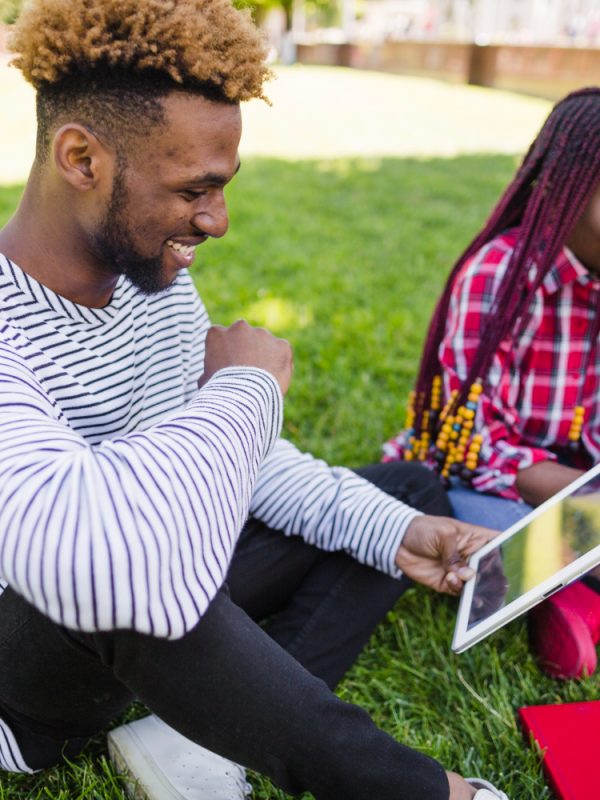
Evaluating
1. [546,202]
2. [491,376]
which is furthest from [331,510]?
[546,202]

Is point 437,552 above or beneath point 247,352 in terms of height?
beneath

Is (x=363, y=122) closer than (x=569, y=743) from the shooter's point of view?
No

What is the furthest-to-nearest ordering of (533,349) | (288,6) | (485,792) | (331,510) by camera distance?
(288,6) < (533,349) < (331,510) < (485,792)

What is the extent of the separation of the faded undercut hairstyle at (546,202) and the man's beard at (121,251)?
94 cm

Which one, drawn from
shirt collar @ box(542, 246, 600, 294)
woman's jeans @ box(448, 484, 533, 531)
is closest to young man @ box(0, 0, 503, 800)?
woman's jeans @ box(448, 484, 533, 531)

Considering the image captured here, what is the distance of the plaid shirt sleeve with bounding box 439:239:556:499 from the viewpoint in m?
2.20

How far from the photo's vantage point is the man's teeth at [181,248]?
5.16 feet

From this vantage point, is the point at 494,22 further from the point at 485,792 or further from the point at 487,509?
the point at 485,792

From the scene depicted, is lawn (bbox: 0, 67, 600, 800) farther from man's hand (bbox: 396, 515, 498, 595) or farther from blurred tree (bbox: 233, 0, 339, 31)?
blurred tree (bbox: 233, 0, 339, 31)

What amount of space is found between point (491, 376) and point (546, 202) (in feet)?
1.52

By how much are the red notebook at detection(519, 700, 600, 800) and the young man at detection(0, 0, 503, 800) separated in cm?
29

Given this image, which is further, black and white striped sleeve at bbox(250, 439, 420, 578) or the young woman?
the young woman

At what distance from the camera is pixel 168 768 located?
156cm

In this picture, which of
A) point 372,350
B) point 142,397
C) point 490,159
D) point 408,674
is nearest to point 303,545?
point 408,674
